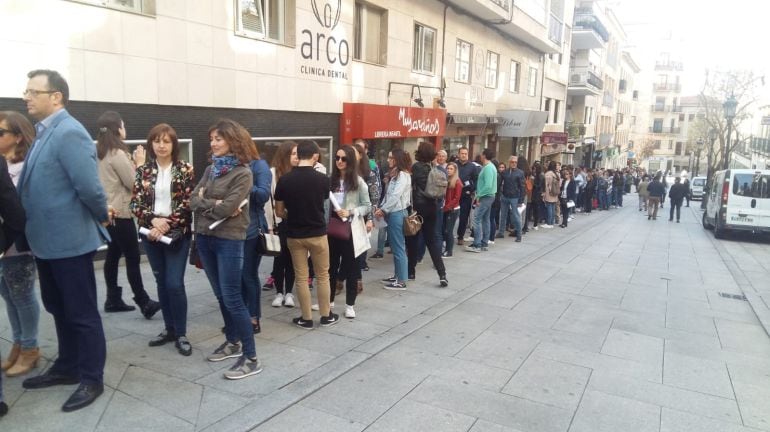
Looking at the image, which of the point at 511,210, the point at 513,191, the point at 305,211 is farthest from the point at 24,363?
the point at 511,210

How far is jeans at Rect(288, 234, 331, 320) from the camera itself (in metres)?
4.69

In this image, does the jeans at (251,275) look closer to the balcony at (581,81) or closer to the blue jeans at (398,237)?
the blue jeans at (398,237)

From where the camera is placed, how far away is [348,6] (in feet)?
37.2

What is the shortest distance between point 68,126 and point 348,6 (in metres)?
9.06

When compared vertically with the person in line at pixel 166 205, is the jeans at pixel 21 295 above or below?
below

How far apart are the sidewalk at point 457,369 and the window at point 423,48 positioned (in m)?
8.93

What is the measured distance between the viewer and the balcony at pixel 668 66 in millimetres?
77375

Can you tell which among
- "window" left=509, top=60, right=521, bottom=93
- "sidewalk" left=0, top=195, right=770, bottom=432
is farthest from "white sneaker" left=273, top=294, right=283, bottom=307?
"window" left=509, top=60, right=521, bottom=93

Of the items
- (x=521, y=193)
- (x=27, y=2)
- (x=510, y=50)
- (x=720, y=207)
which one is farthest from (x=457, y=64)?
(x=27, y=2)

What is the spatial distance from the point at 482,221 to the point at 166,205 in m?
6.85

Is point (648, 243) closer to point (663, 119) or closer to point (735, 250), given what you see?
point (735, 250)

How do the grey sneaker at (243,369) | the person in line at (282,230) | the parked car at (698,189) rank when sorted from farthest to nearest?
the parked car at (698,189)
the person in line at (282,230)
the grey sneaker at (243,369)

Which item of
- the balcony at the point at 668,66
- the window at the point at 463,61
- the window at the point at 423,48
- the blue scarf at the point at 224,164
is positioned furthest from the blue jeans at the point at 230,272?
the balcony at the point at 668,66

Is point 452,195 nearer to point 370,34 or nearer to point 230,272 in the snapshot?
point 230,272
